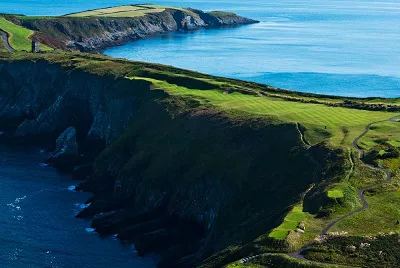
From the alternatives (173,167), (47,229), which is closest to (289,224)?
(173,167)

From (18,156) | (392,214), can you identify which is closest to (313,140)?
(392,214)

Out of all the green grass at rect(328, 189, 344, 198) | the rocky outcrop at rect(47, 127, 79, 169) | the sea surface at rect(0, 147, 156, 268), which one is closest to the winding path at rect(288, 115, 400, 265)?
the green grass at rect(328, 189, 344, 198)

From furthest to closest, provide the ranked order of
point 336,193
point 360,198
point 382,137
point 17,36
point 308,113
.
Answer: point 17,36 → point 308,113 → point 382,137 → point 336,193 → point 360,198

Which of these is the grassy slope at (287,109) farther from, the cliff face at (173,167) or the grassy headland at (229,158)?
the cliff face at (173,167)

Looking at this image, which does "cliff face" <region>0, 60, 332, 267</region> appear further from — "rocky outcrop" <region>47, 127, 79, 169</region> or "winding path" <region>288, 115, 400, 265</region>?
"winding path" <region>288, 115, 400, 265</region>

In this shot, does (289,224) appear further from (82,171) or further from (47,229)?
(82,171)

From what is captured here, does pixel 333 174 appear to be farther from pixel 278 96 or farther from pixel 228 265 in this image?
pixel 278 96
